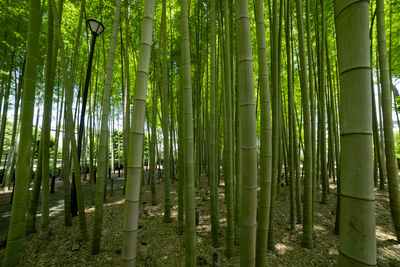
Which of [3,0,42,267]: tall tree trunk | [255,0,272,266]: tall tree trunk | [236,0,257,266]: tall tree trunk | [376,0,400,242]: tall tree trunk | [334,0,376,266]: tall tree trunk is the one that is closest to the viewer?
[334,0,376,266]: tall tree trunk

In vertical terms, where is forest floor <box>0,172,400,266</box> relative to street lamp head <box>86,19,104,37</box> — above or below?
below

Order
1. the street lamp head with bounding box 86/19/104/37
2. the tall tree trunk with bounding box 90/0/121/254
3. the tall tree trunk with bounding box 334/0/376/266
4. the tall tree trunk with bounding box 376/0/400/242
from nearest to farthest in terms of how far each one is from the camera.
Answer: the tall tree trunk with bounding box 334/0/376/266, the tall tree trunk with bounding box 90/0/121/254, the tall tree trunk with bounding box 376/0/400/242, the street lamp head with bounding box 86/19/104/37

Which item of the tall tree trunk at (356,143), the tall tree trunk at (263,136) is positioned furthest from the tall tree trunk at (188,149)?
the tall tree trunk at (356,143)

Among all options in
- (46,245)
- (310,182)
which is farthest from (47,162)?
(310,182)

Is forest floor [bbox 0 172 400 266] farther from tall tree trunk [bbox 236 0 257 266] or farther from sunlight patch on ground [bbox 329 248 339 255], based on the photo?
tall tree trunk [bbox 236 0 257 266]

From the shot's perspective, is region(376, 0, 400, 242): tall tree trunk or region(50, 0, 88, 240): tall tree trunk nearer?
region(50, 0, 88, 240): tall tree trunk

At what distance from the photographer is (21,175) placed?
1.39 metres

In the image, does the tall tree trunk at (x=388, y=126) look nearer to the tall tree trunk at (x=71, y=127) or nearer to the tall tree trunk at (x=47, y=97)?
the tall tree trunk at (x=71, y=127)

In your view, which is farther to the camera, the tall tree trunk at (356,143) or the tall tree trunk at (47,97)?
the tall tree trunk at (47,97)

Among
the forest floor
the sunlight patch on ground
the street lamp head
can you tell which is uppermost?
the street lamp head

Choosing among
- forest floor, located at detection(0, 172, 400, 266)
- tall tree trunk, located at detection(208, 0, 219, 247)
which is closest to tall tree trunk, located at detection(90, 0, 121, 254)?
forest floor, located at detection(0, 172, 400, 266)

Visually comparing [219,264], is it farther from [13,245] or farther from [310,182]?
[13,245]

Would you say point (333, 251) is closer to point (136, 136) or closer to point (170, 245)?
point (170, 245)

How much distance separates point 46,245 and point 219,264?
6.59 ft
